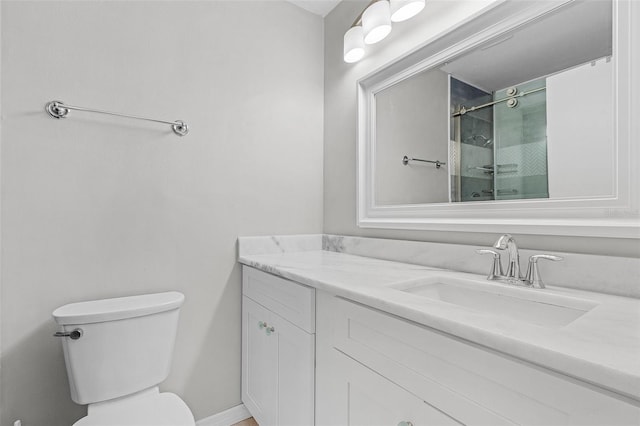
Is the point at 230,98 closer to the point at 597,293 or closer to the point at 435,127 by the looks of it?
the point at 435,127

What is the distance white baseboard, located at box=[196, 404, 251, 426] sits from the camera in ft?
5.00

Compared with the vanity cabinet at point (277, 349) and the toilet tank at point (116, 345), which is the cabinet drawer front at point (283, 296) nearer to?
the vanity cabinet at point (277, 349)

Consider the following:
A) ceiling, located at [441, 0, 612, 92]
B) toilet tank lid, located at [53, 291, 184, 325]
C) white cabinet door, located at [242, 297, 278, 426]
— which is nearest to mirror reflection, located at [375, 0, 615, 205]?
ceiling, located at [441, 0, 612, 92]

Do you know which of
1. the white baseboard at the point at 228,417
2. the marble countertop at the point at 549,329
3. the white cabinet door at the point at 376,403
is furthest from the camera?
the white baseboard at the point at 228,417

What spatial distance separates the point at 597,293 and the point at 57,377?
190 cm

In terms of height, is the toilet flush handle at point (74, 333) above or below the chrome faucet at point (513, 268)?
below

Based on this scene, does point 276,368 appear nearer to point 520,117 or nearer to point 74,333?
point 74,333

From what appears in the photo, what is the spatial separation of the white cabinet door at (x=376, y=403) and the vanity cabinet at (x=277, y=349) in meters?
0.19

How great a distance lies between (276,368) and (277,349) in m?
0.08

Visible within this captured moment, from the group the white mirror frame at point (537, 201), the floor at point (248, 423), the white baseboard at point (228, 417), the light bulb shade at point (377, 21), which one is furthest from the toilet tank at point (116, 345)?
the light bulb shade at point (377, 21)

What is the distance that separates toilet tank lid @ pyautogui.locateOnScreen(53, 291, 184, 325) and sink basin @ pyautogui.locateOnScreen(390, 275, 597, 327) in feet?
3.01

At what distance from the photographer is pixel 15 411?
3.74ft

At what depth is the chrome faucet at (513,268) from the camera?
2.98 feet

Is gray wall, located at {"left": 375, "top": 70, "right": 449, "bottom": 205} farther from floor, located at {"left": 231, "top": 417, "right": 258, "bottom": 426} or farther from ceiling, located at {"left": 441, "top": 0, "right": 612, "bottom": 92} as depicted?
floor, located at {"left": 231, "top": 417, "right": 258, "bottom": 426}
